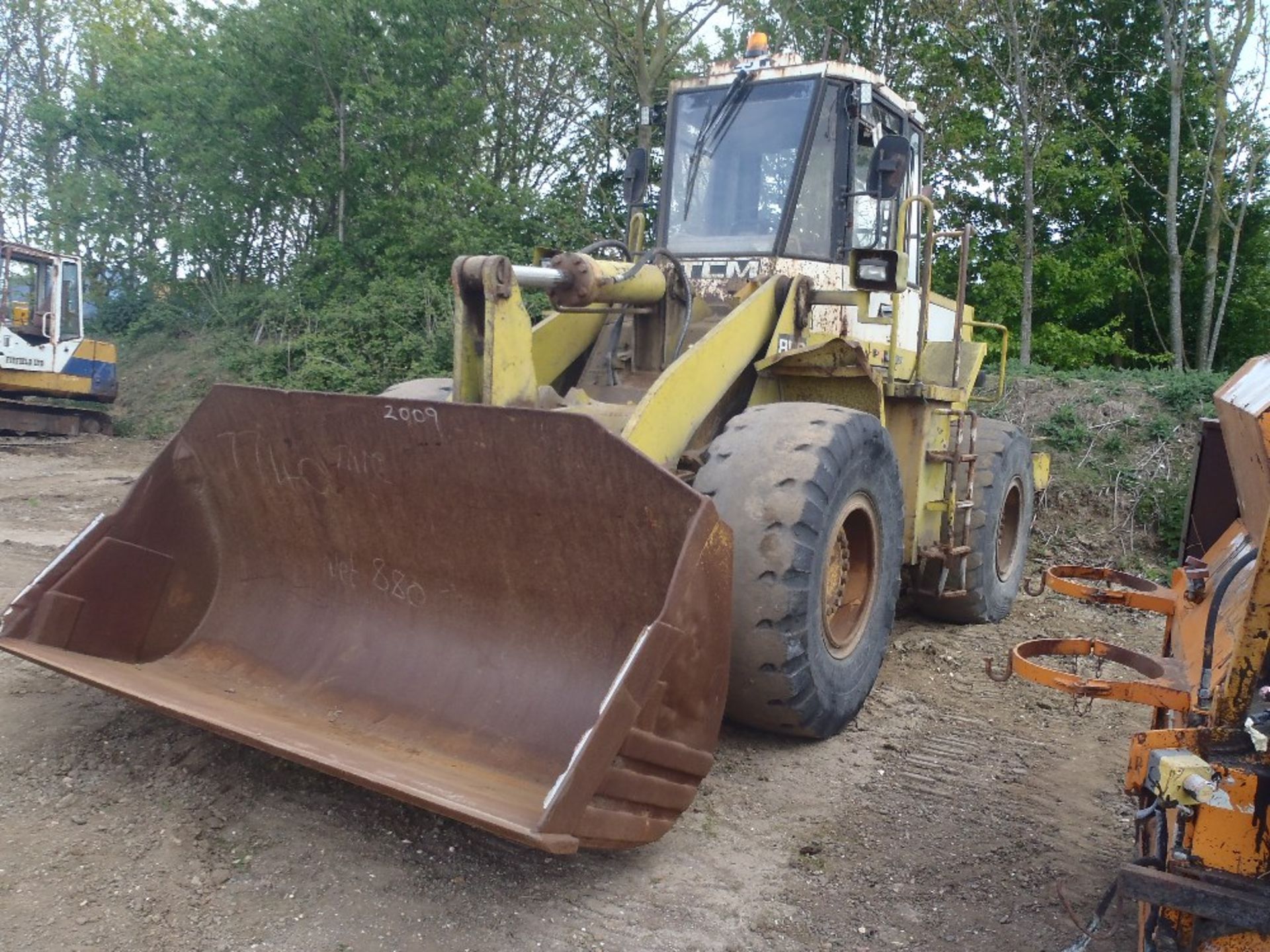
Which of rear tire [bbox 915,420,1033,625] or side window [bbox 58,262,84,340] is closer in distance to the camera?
rear tire [bbox 915,420,1033,625]

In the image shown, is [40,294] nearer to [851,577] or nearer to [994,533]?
[994,533]

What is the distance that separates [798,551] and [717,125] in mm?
2724

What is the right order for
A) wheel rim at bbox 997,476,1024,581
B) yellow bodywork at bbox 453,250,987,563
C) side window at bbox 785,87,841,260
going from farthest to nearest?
wheel rim at bbox 997,476,1024,581
side window at bbox 785,87,841,260
yellow bodywork at bbox 453,250,987,563

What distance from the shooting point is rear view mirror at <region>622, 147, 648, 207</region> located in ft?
19.8

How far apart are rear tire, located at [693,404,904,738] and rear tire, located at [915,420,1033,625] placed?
6.36 feet

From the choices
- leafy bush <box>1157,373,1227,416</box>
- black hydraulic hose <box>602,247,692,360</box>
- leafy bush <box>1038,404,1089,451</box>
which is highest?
black hydraulic hose <box>602,247,692,360</box>

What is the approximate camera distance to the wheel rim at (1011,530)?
7.13 metres

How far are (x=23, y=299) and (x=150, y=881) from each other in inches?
615

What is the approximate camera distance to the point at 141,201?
20.7 m

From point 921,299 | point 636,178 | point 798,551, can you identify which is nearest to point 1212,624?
point 798,551

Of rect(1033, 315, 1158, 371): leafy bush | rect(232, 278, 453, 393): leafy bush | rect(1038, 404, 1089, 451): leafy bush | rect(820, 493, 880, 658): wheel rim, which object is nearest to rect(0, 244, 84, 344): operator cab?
rect(232, 278, 453, 393): leafy bush

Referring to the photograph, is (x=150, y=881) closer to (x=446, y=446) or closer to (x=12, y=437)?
Answer: (x=446, y=446)

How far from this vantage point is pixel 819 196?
17.3 feet

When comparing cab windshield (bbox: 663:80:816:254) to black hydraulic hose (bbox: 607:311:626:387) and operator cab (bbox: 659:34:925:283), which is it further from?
black hydraulic hose (bbox: 607:311:626:387)
